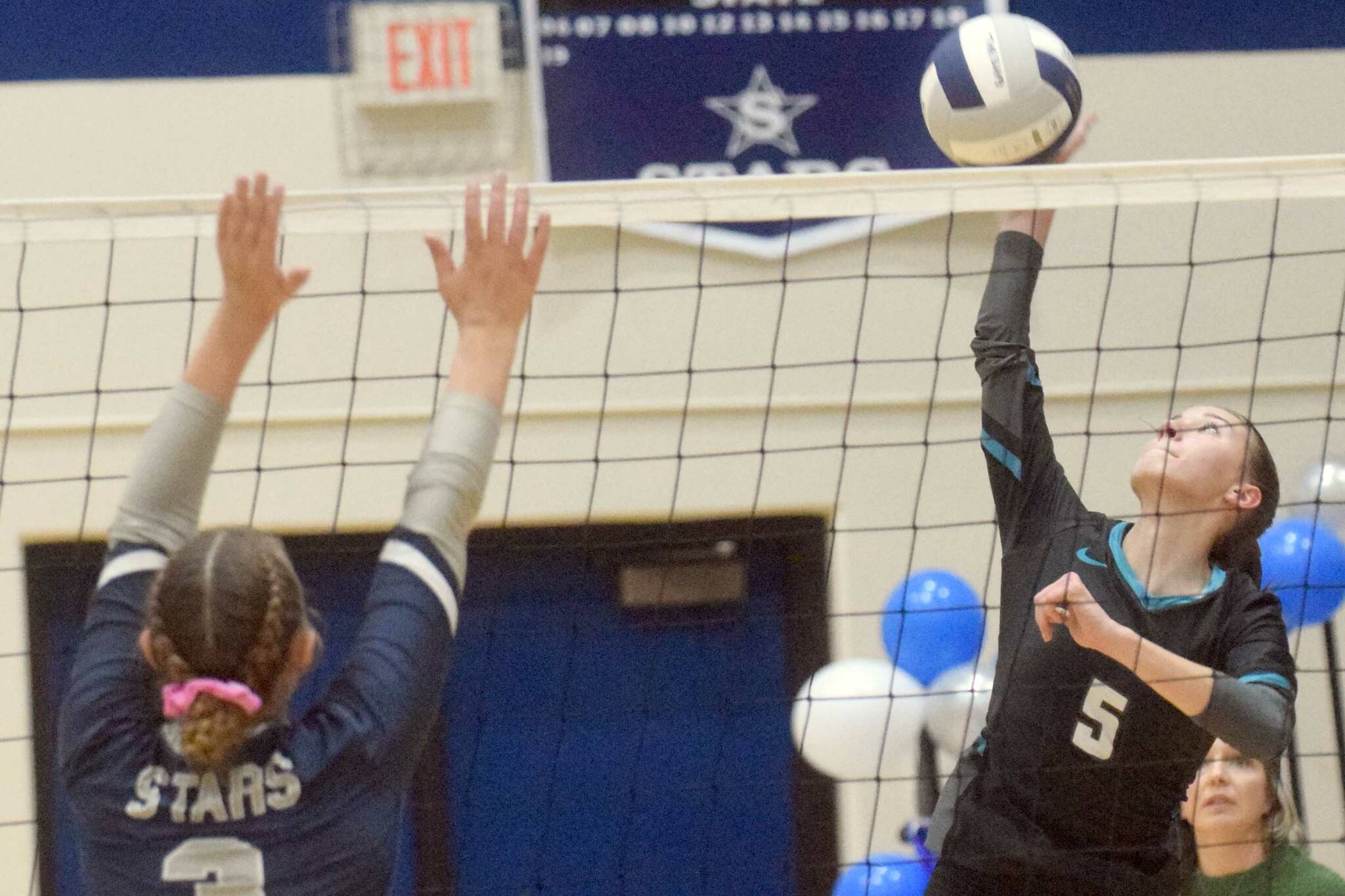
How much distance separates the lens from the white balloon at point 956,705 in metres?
3.82

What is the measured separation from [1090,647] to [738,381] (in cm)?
292

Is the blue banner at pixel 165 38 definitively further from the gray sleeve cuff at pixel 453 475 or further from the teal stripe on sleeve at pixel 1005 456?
the gray sleeve cuff at pixel 453 475

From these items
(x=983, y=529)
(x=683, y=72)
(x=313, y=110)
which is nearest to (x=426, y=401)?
(x=313, y=110)

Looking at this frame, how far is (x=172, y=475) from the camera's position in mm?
1632

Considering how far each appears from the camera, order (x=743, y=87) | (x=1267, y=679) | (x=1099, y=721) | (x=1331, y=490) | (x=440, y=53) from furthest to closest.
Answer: (x=743, y=87) < (x=440, y=53) < (x=1331, y=490) < (x=1099, y=721) < (x=1267, y=679)

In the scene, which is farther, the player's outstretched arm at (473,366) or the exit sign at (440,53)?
the exit sign at (440,53)

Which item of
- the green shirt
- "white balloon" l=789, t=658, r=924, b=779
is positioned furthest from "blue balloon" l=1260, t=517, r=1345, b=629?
the green shirt

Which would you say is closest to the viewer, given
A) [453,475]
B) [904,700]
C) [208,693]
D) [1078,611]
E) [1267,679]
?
[208,693]

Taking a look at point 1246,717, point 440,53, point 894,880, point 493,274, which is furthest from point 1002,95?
point 440,53

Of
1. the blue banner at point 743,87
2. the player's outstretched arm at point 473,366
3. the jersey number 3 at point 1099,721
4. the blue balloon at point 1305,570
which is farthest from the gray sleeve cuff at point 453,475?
the blue banner at point 743,87

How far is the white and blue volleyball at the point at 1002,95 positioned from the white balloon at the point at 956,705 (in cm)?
149

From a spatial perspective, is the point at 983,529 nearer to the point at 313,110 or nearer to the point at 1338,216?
the point at 1338,216

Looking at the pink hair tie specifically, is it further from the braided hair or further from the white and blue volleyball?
the white and blue volleyball

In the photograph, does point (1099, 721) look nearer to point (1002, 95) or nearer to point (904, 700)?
point (1002, 95)
